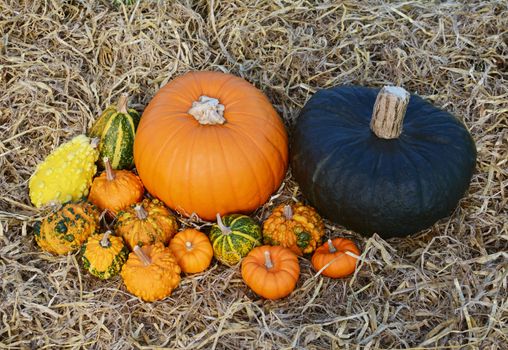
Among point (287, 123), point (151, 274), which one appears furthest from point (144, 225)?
point (287, 123)

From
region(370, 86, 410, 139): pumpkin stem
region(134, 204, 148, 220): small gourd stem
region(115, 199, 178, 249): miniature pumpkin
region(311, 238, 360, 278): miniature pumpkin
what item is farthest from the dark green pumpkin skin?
region(134, 204, 148, 220): small gourd stem

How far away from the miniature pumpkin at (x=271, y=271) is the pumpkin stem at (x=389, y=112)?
97cm

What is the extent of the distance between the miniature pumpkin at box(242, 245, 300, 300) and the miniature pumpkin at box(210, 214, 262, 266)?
4.1 inches

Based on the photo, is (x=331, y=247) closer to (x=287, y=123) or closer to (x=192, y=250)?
(x=192, y=250)

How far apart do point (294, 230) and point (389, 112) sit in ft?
3.12

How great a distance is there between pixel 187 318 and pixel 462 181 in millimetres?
1902

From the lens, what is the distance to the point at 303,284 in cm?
383

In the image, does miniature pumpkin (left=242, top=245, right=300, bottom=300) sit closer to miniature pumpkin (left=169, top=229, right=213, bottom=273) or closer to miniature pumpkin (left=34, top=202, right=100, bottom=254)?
miniature pumpkin (left=169, top=229, right=213, bottom=273)

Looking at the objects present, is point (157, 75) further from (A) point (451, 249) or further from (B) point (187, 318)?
(A) point (451, 249)

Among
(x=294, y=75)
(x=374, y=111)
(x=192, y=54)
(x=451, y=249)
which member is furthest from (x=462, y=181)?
(x=192, y=54)

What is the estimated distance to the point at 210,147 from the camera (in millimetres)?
3975

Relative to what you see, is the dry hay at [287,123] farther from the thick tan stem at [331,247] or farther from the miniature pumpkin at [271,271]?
the thick tan stem at [331,247]

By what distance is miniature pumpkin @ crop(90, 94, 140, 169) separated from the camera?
14.5 feet

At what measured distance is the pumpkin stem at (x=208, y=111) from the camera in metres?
4.00
